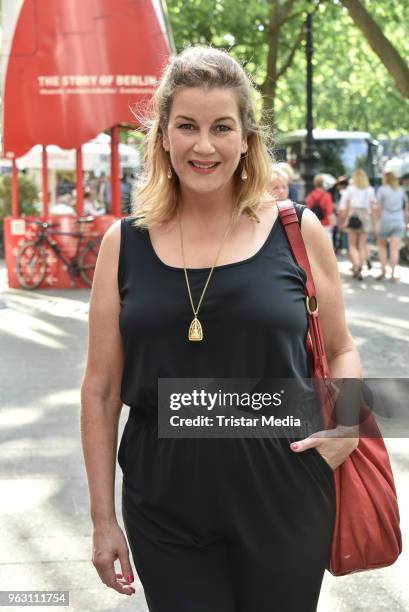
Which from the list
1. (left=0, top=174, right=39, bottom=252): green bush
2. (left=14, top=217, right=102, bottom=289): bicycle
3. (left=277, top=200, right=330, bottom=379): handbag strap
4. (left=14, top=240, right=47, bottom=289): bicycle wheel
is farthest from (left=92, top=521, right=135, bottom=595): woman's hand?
(left=0, top=174, right=39, bottom=252): green bush

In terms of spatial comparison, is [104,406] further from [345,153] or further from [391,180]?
[345,153]

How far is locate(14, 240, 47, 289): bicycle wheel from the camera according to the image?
15.1m

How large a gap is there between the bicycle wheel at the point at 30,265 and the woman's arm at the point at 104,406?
1282cm

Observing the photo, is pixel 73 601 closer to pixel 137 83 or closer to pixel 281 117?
pixel 137 83

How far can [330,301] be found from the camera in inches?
96.5

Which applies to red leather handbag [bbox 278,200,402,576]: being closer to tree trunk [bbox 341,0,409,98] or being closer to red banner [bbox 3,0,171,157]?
red banner [bbox 3,0,171,157]

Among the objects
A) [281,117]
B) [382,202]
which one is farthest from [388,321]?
[281,117]

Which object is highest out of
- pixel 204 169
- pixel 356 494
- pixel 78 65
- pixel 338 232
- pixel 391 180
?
pixel 78 65

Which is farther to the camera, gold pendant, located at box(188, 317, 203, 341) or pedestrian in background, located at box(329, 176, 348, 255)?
pedestrian in background, located at box(329, 176, 348, 255)

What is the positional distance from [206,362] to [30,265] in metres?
13.3

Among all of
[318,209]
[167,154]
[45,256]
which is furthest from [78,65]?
[167,154]

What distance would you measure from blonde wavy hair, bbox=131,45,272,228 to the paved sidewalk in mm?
2006

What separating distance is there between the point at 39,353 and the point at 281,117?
41721 millimetres

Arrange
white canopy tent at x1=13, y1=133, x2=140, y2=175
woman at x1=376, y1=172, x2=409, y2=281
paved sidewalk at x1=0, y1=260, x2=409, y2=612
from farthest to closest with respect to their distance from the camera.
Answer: white canopy tent at x1=13, y1=133, x2=140, y2=175 → woman at x1=376, y1=172, x2=409, y2=281 → paved sidewalk at x1=0, y1=260, x2=409, y2=612
